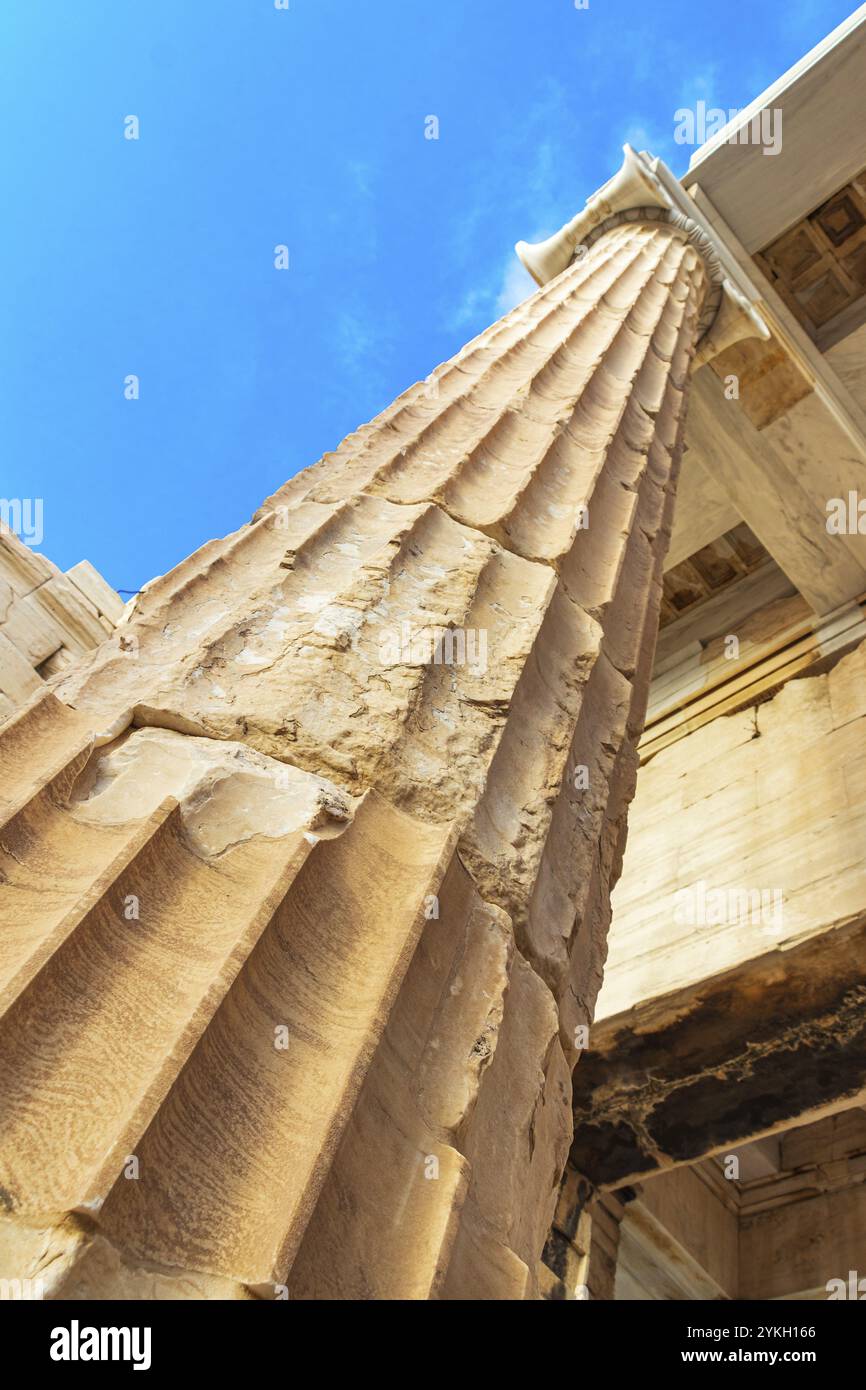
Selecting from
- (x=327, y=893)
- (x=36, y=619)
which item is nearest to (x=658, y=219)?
(x=36, y=619)

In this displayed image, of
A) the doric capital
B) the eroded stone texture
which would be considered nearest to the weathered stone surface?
the eroded stone texture

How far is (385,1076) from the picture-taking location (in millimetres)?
1521

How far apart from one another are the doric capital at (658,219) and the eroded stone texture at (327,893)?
15.8 ft

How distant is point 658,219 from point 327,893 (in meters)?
7.06

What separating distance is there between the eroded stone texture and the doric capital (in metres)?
4.82

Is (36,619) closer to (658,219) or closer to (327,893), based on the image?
(327,893)

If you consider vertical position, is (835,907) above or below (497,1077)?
above

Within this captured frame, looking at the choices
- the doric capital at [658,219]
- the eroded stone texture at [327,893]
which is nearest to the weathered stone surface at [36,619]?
the eroded stone texture at [327,893]

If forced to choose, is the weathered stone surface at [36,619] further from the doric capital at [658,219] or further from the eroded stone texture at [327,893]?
the doric capital at [658,219]

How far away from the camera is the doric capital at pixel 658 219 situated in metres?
7.26

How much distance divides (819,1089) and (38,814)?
4903 mm

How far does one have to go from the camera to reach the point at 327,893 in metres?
1.65

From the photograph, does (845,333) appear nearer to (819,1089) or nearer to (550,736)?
(819,1089)
